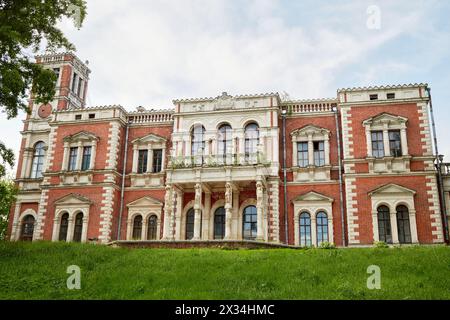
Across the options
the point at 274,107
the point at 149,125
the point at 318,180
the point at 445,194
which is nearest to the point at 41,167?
the point at 149,125

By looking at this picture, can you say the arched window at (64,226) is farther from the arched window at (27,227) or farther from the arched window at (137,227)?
the arched window at (137,227)

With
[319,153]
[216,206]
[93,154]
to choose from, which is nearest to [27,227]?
[93,154]

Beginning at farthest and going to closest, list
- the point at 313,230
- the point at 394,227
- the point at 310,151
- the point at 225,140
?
the point at 225,140
the point at 310,151
the point at 313,230
the point at 394,227

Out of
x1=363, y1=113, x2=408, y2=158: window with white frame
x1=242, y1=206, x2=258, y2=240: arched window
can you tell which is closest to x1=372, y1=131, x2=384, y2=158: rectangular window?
x1=363, y1=113, x2=408, y2=158: window with white frame

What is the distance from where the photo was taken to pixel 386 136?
98.0ft

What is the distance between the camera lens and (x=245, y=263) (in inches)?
643

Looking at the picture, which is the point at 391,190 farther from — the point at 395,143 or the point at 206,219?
the point at 206,219

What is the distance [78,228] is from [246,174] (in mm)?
12865

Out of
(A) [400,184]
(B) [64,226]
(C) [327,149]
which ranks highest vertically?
(C) [327,149]

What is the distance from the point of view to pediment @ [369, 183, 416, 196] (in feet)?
93.1

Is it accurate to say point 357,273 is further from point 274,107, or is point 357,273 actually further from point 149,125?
point 149,125

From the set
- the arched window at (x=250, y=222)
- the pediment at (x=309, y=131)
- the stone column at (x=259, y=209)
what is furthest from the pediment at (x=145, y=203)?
the pediment at (x=309, y=131)

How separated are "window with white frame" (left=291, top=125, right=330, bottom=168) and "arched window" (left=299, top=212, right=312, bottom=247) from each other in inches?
132

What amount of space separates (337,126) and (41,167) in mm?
22681
